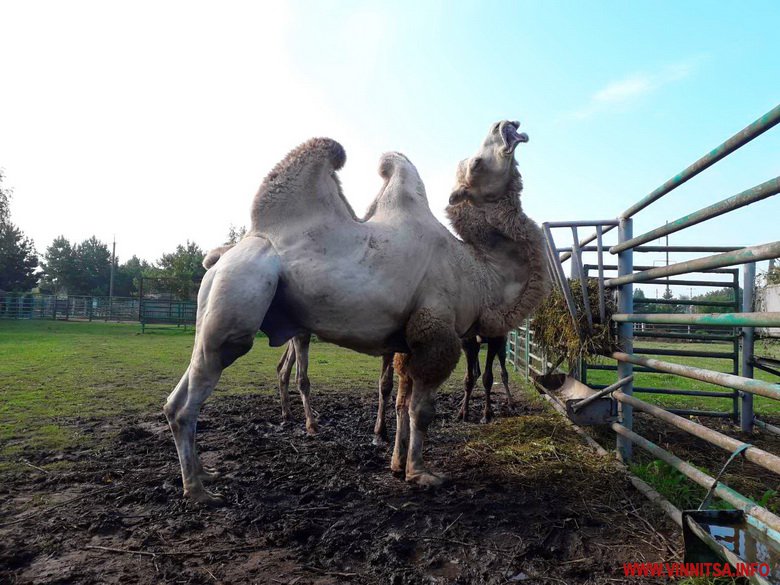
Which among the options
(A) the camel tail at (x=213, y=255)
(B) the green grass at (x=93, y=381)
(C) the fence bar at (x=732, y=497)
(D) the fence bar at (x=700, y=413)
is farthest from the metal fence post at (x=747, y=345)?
(B) the green grass at (x=93, y=381)

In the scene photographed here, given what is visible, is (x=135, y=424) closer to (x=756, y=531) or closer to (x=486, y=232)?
(x=486, y=232)

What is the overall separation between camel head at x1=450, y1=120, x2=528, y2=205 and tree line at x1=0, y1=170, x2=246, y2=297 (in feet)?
114

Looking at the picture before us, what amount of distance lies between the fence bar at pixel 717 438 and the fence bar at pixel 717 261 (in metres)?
0.84

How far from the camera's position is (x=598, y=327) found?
493 centimetres

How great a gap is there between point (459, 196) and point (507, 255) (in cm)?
71

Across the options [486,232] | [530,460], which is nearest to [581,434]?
[530,460]

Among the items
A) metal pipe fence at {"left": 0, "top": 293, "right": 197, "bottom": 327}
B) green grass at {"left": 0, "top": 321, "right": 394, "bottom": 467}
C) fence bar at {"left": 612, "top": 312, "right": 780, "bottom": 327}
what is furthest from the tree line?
fence bar at {"left": 612, "top": 312, "right": 780, "bottom": 327}

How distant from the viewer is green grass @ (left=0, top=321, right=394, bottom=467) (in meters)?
5.35

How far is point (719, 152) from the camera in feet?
8.63

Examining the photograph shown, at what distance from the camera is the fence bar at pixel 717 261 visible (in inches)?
78.7

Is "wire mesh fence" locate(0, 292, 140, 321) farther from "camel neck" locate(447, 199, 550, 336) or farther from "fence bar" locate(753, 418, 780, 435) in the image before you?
"fence bar" locate(753, 418, 780, 435)

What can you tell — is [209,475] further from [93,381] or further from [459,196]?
[93,381]

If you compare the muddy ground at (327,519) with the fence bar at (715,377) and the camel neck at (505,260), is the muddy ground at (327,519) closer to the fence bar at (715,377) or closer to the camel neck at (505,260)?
the fence bar at (715,377)

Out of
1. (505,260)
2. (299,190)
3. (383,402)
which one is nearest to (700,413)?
(505,260)
